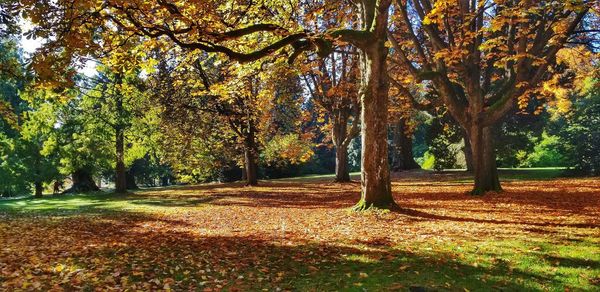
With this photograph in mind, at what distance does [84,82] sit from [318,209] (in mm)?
21702

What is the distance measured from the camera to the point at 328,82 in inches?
1125

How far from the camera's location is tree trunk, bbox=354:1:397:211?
12156mm

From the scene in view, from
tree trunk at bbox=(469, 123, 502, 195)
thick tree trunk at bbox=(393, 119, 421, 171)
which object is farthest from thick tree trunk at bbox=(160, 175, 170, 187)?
tree trunk at bbox=(469, 123, 502, 195)

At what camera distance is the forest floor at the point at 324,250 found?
617 cm

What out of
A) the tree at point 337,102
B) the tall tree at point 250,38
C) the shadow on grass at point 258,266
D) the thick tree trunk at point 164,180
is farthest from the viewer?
the thick tree trunk at point 164,180

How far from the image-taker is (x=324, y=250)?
815 cm

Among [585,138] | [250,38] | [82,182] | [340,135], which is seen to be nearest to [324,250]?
[250,38]

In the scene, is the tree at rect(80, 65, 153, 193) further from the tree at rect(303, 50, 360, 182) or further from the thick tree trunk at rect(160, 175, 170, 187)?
the thick tree trunk at rect(160, 175, 170, 187)

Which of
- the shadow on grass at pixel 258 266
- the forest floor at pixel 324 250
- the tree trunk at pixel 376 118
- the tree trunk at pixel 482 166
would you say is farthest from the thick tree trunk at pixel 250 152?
the shadow on grass at pixel 258 266

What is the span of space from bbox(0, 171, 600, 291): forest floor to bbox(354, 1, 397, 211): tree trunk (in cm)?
69

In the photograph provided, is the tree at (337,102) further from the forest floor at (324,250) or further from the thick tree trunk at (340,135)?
the forest floor at (324,250)

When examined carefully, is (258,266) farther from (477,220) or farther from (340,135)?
(340,135)

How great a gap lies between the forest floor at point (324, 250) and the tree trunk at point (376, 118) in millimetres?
694

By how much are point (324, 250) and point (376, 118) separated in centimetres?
519
